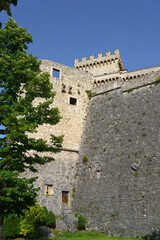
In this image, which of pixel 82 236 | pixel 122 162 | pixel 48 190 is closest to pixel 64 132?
pixel 48 190

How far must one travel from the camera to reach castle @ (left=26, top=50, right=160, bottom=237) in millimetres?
16922

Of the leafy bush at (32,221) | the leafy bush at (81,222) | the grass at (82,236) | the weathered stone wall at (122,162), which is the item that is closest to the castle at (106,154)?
the weathered stone wall at (122,162)

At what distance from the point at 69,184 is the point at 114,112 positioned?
7.85m

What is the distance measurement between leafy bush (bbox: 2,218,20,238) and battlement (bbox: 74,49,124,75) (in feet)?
82.4

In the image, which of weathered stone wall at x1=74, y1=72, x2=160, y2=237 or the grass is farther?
weathered stone wall at x1=74, y1=72, x2=160, y2=237

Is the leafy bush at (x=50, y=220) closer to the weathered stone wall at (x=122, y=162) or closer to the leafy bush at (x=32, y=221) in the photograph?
the leafy bush at (x=32, y=221)

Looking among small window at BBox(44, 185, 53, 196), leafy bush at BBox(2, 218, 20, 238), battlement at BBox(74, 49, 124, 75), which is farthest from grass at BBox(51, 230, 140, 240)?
battlement at BBox(74, 49, 124, 75)

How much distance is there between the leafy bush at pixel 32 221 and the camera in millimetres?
15133

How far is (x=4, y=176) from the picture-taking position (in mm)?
9938

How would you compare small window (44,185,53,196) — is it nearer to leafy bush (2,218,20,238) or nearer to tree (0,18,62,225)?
leafy bush (2,218,20,238)

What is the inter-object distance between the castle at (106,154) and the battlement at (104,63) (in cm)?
755

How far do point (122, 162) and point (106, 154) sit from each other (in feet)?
6.40

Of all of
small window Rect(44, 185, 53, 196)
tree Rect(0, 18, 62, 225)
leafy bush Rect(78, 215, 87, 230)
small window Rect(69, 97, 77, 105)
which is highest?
small window Rect(69, 97, 77, 105)

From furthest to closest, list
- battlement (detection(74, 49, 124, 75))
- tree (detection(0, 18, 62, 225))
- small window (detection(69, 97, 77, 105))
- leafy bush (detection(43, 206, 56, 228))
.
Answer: battlement (detection(74, 49, 124, 75))
small window (detection(69, 97, 77, 105))
leafy bush (detection(43, 206, 56, 228))
tree (detection(0, 18, 62, 225))
